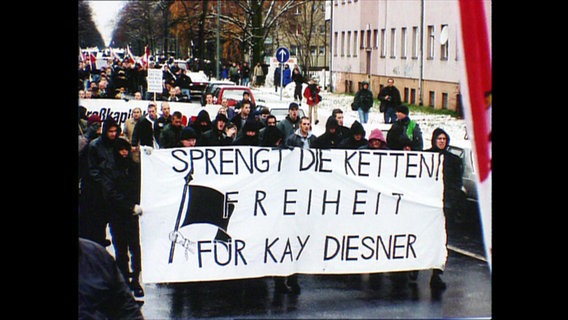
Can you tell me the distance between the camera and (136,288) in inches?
381

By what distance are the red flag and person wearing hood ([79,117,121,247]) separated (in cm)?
412

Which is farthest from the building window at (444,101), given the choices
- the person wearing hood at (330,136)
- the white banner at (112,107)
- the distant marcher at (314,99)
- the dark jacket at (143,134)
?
the distant marcher at (314,99)

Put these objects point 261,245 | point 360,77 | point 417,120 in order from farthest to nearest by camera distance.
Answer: point 360,77 → point 417,120 → point 261,245

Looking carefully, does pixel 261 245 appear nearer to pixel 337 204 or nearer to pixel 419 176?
pixel 337 204

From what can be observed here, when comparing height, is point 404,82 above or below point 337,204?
above

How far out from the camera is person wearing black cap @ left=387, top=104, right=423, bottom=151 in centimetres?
1059

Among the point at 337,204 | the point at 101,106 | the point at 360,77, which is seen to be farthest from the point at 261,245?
the point at 101,106

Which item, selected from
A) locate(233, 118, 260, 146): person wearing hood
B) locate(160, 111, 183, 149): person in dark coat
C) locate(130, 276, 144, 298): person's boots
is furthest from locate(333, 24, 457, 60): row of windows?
locate(130, 276, 144, 298): person's boots

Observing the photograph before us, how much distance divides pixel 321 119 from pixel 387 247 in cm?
994

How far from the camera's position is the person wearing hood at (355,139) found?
1105 cm

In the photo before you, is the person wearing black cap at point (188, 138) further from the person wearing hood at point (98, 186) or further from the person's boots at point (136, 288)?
the person's boots at point (136, 288)

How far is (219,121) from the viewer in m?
12.4

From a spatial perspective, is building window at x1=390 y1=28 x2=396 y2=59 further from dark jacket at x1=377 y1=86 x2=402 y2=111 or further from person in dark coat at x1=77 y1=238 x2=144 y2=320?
person in dark coat at x1=77 y1=238 x2=144 y2=320
